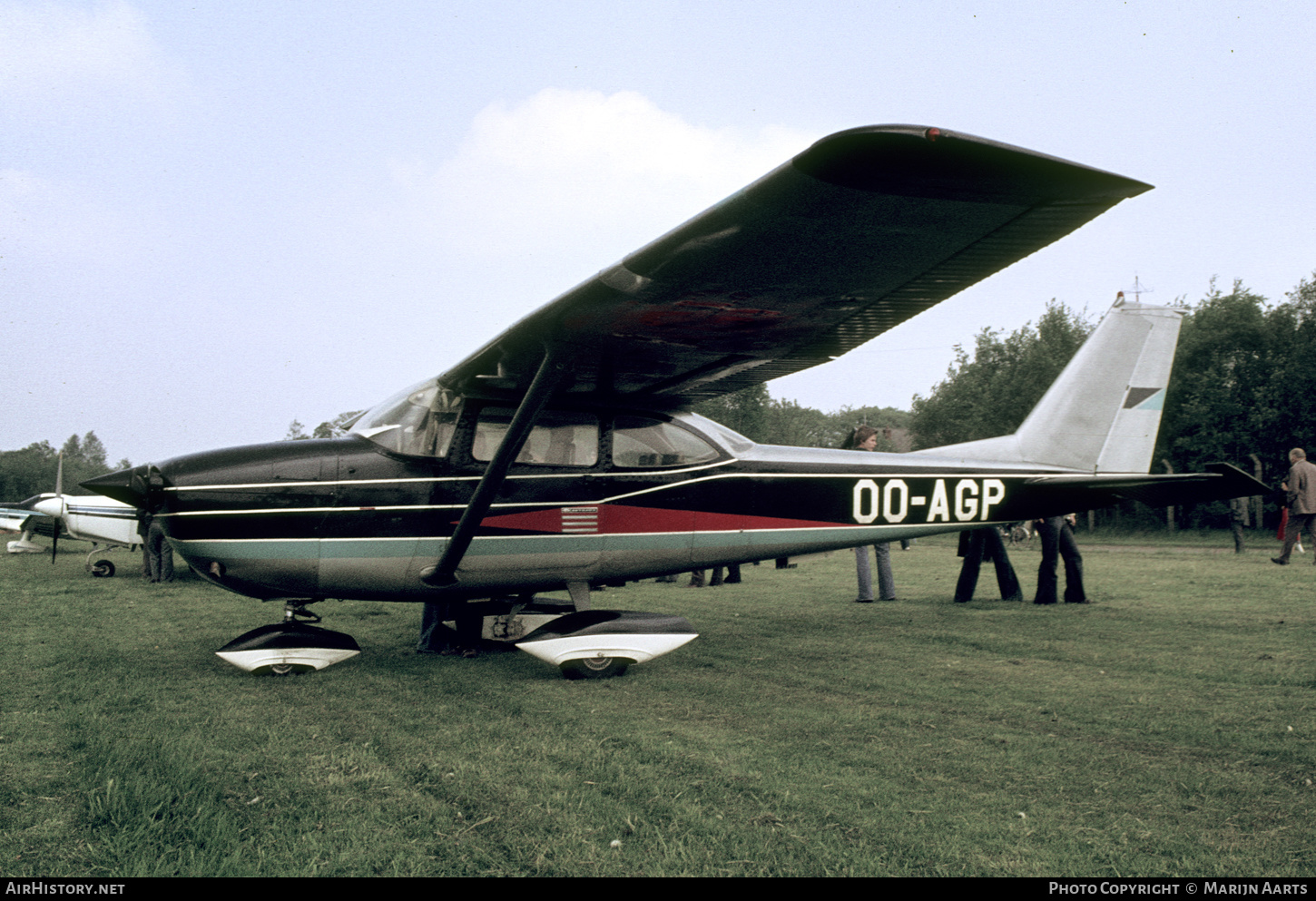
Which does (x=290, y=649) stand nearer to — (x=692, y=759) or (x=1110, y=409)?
(x=692, y=759)

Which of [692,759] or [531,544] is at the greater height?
[531,544]

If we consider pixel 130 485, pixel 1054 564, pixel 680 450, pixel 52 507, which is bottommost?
pixel 1054 564

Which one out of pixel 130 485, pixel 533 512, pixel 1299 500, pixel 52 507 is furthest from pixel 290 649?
pixel 52 507

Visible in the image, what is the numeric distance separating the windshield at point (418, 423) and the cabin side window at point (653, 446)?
1.29m

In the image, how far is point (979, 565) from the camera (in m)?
9.34

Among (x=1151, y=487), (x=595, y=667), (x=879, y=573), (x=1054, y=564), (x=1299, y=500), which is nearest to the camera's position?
(x=595, y=667)

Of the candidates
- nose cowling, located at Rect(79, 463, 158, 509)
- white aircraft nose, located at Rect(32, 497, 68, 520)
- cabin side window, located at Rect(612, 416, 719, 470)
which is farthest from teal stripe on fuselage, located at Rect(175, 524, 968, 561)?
white aircraft nose, located at Rect(32, 497, 68, 520)

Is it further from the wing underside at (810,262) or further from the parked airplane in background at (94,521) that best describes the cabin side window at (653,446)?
the parked airplane in background at (94,521)

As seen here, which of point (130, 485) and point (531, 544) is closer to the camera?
point (130, 485)

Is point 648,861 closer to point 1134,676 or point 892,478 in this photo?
point 1134,676

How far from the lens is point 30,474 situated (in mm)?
54594

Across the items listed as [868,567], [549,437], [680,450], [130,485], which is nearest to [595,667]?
[549,437]

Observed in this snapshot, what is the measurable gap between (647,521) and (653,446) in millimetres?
617

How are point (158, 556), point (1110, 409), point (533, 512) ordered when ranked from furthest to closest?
point (158, 556)
point (1110, 409)
point (533, 512)
